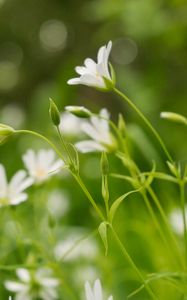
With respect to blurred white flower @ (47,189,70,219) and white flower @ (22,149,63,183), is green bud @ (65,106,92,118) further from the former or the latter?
blurred white flower @ (47,189,70,219)

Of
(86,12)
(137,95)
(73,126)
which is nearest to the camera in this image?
(73,126)

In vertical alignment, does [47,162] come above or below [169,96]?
above

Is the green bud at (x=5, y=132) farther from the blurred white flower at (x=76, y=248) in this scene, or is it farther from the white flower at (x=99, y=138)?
the blurred white flower at (x=76, y=248)

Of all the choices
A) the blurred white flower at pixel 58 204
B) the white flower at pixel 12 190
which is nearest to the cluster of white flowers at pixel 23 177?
the white flower at pixel 12 190

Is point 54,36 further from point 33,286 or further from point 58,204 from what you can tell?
point 33,286

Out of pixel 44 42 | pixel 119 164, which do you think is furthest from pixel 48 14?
pixel 119 164

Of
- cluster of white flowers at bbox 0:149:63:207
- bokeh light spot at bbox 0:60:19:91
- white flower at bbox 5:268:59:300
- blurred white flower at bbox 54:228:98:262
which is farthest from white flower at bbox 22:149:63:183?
bokeh light spot at bbox 0:60:19:91

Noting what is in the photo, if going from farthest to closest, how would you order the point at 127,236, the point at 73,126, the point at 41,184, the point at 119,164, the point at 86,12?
the point at 86,12, the point at 119,164, the point at 73,126, the point at 127,236, the point at 41,184

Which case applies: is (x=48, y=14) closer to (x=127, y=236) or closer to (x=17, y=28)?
(x=17, y=28)

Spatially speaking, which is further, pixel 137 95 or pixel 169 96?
pixel 169 96
